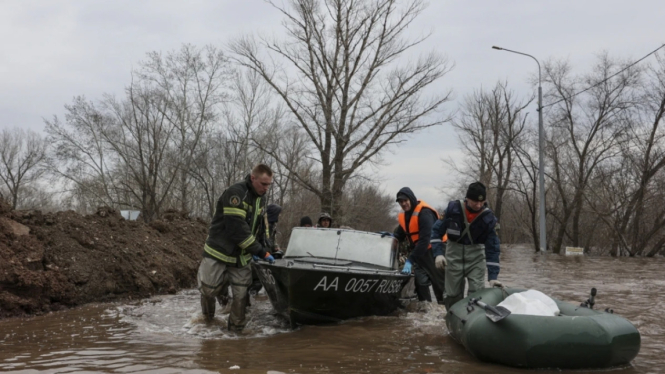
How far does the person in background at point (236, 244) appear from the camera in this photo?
676 cm

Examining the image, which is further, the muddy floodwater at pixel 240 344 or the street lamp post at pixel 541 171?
the street lamp post at pixel 541 171

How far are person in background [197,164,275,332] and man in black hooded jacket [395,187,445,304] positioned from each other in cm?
221

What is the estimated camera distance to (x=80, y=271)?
32.0ft

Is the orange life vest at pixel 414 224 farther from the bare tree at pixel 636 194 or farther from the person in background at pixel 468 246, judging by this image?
the bare tree at pixel 636 194

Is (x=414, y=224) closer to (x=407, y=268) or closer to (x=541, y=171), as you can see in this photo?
(x=407, y=268)

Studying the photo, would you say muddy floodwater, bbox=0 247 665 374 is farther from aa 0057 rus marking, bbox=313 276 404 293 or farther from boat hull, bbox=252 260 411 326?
aa 0057 rus marking, bbox=313 276 404 293

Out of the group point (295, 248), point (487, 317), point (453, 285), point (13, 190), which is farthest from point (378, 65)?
point (13, 190)

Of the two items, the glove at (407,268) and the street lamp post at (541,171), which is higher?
the street lamp post at (541,171)

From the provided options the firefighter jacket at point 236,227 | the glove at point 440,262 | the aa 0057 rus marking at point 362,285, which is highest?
the firefighter jacket at point 236,227

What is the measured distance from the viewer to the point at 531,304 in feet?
18.5

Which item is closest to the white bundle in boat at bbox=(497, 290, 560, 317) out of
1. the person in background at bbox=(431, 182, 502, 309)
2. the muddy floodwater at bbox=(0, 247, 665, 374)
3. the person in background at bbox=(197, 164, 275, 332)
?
the muddy floodwater at bbox=(0, 247, 665, 374)

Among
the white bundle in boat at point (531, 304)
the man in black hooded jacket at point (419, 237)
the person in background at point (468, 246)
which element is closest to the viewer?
the white bundle in boat at point (531, 304)

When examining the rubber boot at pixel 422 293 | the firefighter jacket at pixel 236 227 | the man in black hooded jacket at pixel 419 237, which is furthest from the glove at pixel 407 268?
the firefighter jacket at pixel 236 227

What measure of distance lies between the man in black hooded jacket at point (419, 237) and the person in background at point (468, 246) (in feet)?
3.02
